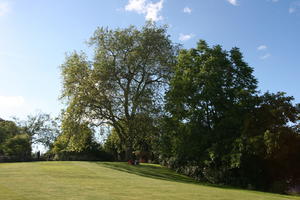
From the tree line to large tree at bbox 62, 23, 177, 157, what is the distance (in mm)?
135

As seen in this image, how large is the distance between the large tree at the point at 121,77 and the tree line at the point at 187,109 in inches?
5.3

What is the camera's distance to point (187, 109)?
35344 mm

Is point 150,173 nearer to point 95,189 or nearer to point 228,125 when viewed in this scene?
point 228,125

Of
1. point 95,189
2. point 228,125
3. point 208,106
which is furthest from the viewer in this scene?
point 208,106

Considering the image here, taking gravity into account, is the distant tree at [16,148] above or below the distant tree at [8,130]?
below

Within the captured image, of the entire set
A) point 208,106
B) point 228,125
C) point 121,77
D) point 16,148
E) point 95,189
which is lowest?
point 95,189

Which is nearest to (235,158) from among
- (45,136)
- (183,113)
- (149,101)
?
(183,113)

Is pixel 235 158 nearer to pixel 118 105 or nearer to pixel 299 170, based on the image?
pixel 299 170

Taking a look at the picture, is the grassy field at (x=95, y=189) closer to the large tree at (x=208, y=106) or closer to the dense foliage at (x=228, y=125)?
the dense foliage at (x=228, y=125)

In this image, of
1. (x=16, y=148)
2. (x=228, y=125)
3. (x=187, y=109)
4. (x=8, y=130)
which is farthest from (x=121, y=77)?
(x=8, y=130)

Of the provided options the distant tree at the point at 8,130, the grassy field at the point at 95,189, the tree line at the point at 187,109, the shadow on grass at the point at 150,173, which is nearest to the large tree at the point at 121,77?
the tree line at the point at 187,109

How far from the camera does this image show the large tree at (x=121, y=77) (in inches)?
1484

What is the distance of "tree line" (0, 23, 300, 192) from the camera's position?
28078mm

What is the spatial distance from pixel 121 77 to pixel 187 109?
425 inches
